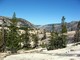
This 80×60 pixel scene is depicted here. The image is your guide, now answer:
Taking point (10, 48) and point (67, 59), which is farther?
point (10, 48)

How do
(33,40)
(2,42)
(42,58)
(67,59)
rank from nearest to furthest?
(67,59) < (42,58) < (2,42) < (33,40)

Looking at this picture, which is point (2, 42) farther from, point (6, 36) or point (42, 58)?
point (42, 58)

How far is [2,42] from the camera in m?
69.1

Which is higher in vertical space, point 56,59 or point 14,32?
point 14,32

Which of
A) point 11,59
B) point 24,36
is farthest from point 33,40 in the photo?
point 11,59

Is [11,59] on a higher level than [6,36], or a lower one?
lower

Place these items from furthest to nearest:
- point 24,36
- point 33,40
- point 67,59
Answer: point 33,40
point 24,36
point 67,59

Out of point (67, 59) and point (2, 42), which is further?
point (2, 42)

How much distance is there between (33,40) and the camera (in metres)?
119

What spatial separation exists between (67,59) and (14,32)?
47.4m

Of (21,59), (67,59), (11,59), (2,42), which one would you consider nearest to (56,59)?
(67,59)

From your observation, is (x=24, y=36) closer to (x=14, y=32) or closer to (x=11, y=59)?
(x=14, y=32)

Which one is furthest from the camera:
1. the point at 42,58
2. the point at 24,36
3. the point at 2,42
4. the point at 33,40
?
the point at 33,40

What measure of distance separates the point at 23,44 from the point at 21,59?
79939mm
